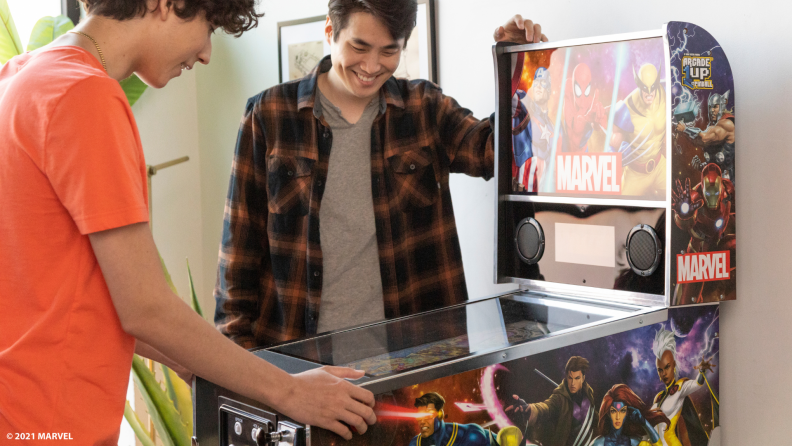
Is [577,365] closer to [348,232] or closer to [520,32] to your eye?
[348,232]

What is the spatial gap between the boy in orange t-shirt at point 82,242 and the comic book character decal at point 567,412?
22.6 inches

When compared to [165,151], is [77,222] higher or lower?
lower

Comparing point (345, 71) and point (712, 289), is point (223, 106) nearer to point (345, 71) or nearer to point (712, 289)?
point (345, 71)

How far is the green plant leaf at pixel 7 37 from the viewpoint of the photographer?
2.37 meters

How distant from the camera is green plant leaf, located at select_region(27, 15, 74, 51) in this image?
2.46m

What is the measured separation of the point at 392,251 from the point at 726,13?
945 millimetres

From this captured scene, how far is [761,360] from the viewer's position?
158 cm

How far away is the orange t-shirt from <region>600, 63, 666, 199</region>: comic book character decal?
1062 mm

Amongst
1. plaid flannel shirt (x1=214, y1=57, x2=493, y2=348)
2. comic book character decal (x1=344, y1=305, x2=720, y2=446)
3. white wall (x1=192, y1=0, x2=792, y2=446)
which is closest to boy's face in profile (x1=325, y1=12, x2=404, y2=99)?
plaid flannel shirt (x1=214, y1=57, x2=493, y2=348)

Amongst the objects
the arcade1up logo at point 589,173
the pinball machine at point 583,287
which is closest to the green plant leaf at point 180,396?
the pinball machine at point 583,287

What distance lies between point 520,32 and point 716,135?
0.57m

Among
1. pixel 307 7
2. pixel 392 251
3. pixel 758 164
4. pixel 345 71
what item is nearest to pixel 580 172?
pixel 758 164

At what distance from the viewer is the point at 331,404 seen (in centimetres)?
100

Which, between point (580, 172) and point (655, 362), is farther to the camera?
point (580, 172)
